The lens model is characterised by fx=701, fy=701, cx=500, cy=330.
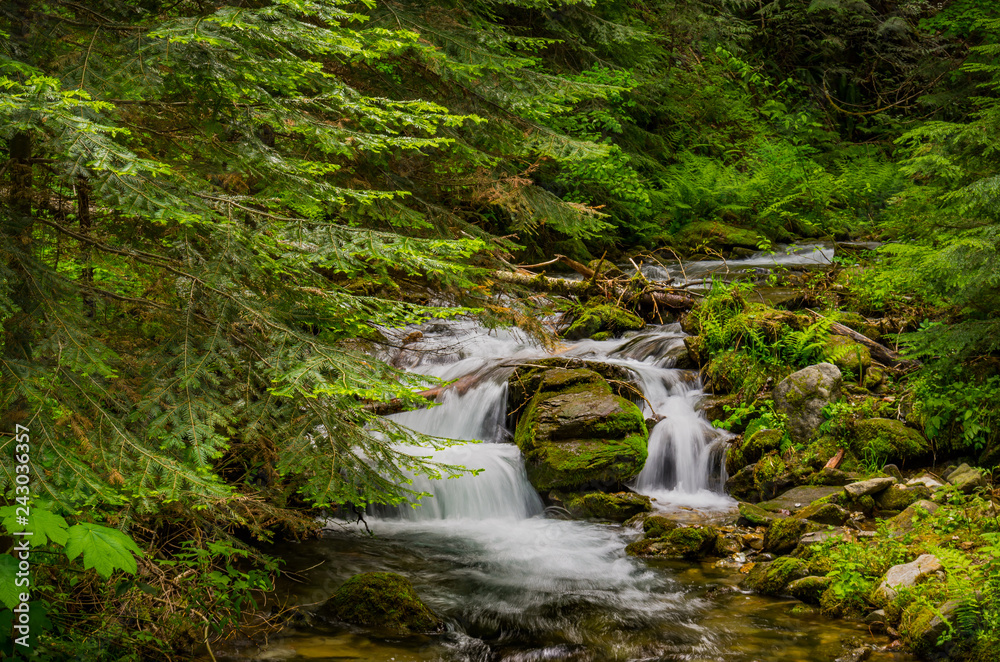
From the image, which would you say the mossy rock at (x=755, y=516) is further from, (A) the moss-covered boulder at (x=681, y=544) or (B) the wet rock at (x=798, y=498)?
(A) the moss-covered boulder at (x=681, y=544)

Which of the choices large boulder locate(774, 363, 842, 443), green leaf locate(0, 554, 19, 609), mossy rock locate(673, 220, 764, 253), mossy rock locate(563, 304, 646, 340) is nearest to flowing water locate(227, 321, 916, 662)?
mossy rock locate(563, 304, 646, 340)

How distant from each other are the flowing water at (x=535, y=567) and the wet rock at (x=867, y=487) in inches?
53.8

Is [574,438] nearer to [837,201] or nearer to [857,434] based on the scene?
[857,434]

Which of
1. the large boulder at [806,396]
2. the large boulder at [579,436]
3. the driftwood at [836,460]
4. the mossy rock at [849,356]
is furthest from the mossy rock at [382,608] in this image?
the mossy rock at [849,356]

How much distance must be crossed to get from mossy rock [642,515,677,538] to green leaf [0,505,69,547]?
5.60 meters

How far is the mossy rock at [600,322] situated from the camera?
469 inches

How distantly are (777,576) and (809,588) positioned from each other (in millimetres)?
283

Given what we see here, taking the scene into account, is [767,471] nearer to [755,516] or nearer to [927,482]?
[755,516]

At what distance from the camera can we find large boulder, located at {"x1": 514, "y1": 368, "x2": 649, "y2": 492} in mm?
8258

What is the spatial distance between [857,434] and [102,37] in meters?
8.09

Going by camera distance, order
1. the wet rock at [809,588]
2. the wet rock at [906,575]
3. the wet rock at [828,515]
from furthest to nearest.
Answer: the wet rock at [828,515], the wet rock at [809,588], the wet rock at [906,575]

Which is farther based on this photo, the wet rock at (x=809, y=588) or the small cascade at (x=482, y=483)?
the small cascade at (x=482, y=483)

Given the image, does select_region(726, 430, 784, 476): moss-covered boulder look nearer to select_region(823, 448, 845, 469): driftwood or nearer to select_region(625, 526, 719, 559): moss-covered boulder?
select_region(823, 448, 845, 469): driftwood

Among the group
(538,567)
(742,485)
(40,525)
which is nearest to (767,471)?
(742,485)
